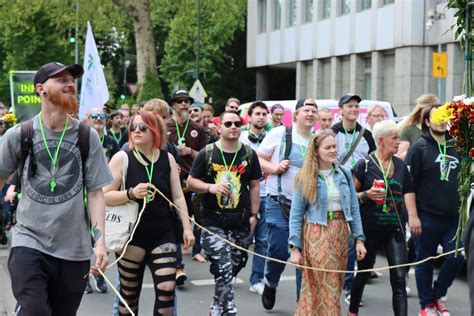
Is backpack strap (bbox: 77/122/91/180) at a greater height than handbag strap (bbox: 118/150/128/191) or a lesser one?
greater

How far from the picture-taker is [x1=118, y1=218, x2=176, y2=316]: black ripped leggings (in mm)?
6445

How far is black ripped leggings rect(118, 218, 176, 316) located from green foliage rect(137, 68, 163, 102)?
22066 millimetres

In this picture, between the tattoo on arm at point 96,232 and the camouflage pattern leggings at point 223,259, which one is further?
the camouflage pattern leggings at point 223,259

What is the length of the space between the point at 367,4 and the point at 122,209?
3017 centimetres

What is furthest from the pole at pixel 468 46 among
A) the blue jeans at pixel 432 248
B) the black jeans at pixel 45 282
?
the blue jeans at pixel 432 248

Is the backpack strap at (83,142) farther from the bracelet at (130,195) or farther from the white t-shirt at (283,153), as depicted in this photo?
the white t-shirt at (283,153)

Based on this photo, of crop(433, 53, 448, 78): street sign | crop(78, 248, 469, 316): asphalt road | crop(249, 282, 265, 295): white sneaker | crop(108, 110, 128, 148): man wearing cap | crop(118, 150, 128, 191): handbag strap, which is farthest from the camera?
crop(433, 53, 448, 78): street sign

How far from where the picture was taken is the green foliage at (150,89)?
28656 millimetres

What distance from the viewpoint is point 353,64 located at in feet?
120

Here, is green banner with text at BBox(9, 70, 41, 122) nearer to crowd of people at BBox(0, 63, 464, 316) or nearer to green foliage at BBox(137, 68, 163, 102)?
green foliage at BBox(137, 68, 163, 102)

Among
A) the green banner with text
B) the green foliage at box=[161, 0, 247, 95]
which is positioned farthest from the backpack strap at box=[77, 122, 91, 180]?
the green foliage at box=[161, 0, 247, 95]

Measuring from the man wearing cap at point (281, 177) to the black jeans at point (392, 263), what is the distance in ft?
2.85

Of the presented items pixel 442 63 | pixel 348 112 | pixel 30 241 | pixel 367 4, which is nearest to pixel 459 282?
pixel 348 112

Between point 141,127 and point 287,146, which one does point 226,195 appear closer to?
point 287,146
